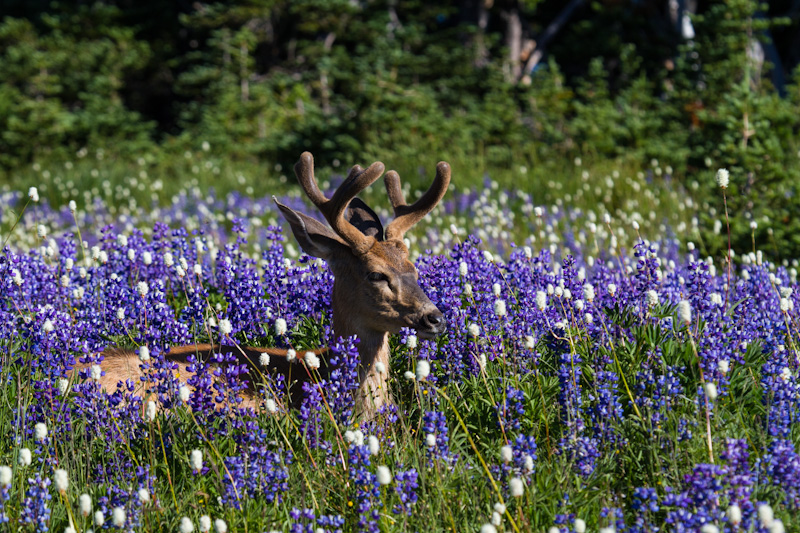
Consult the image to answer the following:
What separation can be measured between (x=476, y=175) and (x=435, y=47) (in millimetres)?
8481

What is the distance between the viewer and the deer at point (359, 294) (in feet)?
13.1

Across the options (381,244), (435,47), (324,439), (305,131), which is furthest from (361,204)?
(435,47)

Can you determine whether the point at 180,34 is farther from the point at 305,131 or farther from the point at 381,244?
the point at 381,244

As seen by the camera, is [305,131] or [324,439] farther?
[305,131]

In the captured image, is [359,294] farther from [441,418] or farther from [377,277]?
[441,418]

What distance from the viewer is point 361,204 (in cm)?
475

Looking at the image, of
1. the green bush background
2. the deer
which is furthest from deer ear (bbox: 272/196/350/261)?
the green bush background

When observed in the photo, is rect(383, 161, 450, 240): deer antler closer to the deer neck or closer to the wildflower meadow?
the wildflower meadow

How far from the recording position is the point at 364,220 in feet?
15.3

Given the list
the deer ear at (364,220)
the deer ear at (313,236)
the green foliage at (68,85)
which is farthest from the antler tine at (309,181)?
the green foliage at (68,85)

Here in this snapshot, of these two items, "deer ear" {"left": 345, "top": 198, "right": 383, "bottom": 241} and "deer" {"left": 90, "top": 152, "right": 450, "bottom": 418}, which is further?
"deer ear" {"left": 345, "top": 198, "right": 383, "bottom": 241}

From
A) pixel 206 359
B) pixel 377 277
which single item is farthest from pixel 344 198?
pixel 206 359

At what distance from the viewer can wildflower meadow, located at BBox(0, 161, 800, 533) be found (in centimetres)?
289

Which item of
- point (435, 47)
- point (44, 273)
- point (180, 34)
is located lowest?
point (180, 34)
